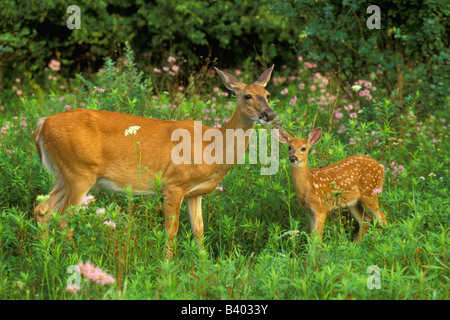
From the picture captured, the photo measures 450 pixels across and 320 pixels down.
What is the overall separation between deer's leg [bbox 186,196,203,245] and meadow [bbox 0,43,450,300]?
95 mm

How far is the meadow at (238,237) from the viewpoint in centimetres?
388

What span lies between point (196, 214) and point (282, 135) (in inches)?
44.4

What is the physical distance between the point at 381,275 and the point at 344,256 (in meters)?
0.57

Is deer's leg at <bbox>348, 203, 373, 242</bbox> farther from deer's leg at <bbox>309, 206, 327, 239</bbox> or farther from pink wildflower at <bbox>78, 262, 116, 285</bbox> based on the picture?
pink wildflower at <bbox>78, 262, 116, 285</bbox>

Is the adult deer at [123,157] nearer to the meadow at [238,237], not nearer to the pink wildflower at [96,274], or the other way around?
the meadow at [238,237]

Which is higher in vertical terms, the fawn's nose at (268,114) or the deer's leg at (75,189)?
the fawn's nose at (268,114)

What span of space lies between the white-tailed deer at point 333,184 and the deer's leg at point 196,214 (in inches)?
36.4

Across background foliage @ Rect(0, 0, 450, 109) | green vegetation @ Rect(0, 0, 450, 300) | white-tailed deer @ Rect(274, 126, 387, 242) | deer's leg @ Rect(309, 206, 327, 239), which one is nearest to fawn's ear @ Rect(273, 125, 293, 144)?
white-tailed deer @ Rect(274, 126, 387, 242)

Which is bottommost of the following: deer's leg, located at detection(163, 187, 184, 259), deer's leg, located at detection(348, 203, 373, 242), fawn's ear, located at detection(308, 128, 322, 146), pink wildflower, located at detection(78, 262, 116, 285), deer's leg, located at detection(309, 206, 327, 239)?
deer's leg, located at detection(348, 203, 373, 242)

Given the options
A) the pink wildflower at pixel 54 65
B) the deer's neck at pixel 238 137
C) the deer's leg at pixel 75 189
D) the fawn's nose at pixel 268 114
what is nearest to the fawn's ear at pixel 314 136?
the deer's neck at pixel 238 137

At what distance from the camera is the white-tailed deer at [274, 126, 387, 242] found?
5504 mm
